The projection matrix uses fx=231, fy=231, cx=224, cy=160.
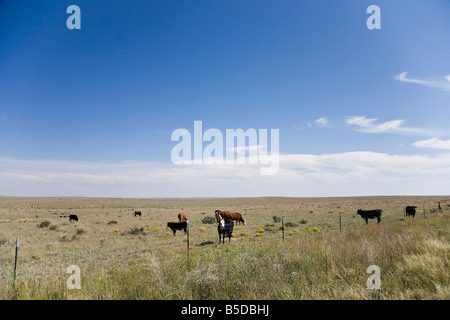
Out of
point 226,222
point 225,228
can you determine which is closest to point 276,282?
point 225,228

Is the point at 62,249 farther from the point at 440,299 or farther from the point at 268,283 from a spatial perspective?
the point at 440,299

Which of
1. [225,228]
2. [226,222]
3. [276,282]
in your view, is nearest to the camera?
[276,282]

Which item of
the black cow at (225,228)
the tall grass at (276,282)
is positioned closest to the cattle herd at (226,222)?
the black cow at (225,228)

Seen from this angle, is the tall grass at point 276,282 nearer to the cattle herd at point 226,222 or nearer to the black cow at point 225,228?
the cattle herd at point 226,222

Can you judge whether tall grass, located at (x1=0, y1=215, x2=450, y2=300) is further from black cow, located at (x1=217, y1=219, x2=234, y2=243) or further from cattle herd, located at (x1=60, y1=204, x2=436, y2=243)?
black cow, located at (x1=217, y1=219, x2=234, y2=243)

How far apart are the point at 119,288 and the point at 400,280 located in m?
6.45

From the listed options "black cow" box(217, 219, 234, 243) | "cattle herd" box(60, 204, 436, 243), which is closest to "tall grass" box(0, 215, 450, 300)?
"cattle herd" box(60, 204, 436, 243)

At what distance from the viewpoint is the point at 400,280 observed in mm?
5227

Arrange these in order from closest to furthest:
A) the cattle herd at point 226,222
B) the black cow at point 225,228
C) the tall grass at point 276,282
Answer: the tall grass at point 276,282 → the black cow at point 225,228 → the cattle herd at point 226,222

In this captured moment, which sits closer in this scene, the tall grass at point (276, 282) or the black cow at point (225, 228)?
the tall grass at point (276, 282)

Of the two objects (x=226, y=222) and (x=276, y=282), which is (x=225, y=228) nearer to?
(x=226, y=222)
